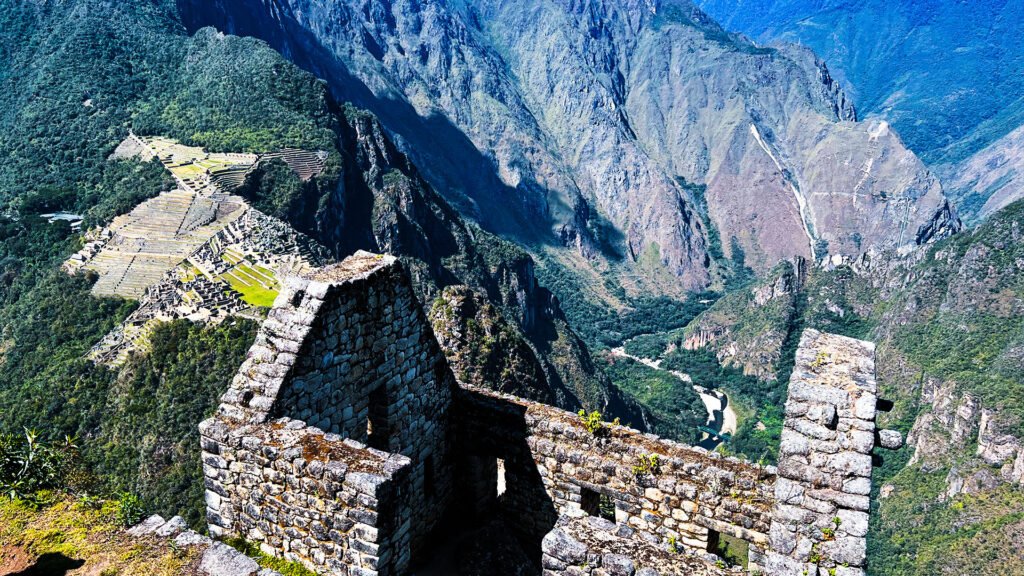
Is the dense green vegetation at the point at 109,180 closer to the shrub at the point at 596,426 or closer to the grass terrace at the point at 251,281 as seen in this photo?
the grass terrace at the point at 251,281

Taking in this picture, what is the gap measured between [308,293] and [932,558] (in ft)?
324

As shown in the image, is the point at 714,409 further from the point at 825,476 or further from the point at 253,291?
the point at 825,476

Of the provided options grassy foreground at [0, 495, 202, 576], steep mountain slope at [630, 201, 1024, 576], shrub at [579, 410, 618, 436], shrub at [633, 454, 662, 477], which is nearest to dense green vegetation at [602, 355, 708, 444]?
steep mountain slope at [630, 201, 1024, 576]

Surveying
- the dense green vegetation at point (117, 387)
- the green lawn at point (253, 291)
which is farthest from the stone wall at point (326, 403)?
the green lawn at point (253, 291)

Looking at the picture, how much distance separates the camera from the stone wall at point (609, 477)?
8.46 metres

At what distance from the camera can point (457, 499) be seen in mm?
10711

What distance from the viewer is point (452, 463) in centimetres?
1059

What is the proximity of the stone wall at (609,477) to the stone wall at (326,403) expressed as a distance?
137 centimetres

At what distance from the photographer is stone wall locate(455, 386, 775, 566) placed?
8461 millimetres

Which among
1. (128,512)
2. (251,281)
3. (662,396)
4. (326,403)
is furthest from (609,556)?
(662,396)

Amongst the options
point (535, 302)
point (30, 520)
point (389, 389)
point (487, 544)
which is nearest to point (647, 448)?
point (487, 544)

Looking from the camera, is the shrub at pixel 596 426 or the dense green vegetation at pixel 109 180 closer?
the shrub at pixel 596 426

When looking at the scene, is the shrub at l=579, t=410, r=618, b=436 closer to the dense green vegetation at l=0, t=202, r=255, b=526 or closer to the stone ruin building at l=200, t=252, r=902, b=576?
the stone ruin building at l=200, t=252, r=902, b=576

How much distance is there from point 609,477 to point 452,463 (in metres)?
2.67
